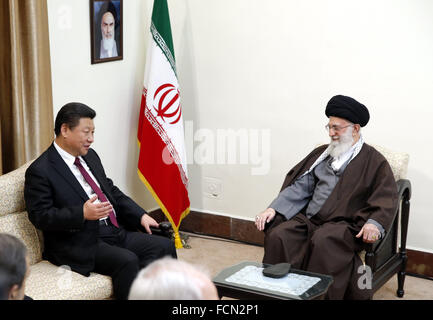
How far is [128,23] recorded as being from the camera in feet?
17.3

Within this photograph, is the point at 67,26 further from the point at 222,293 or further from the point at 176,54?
the point at 222,293

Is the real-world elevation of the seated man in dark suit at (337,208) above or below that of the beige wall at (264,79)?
below

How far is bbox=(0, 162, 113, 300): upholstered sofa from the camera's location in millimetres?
3499

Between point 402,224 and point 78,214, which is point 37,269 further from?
point 402,224

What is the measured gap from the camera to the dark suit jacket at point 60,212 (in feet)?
12.0

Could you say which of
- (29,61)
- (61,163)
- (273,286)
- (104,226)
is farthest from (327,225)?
(29,61)

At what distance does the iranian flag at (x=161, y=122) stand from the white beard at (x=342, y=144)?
137 cm

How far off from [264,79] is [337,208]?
1415 millimetres

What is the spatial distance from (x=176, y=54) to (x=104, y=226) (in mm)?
2112

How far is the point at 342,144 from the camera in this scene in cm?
439

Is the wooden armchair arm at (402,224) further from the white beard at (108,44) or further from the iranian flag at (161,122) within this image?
the white beard at (108,44)

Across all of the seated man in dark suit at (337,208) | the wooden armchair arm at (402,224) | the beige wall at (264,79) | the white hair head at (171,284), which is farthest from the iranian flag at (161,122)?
the white hair head at (171,284)

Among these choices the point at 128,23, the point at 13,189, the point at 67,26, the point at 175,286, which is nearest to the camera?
the point at 175,286

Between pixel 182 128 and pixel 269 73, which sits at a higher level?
pixel 269 73
